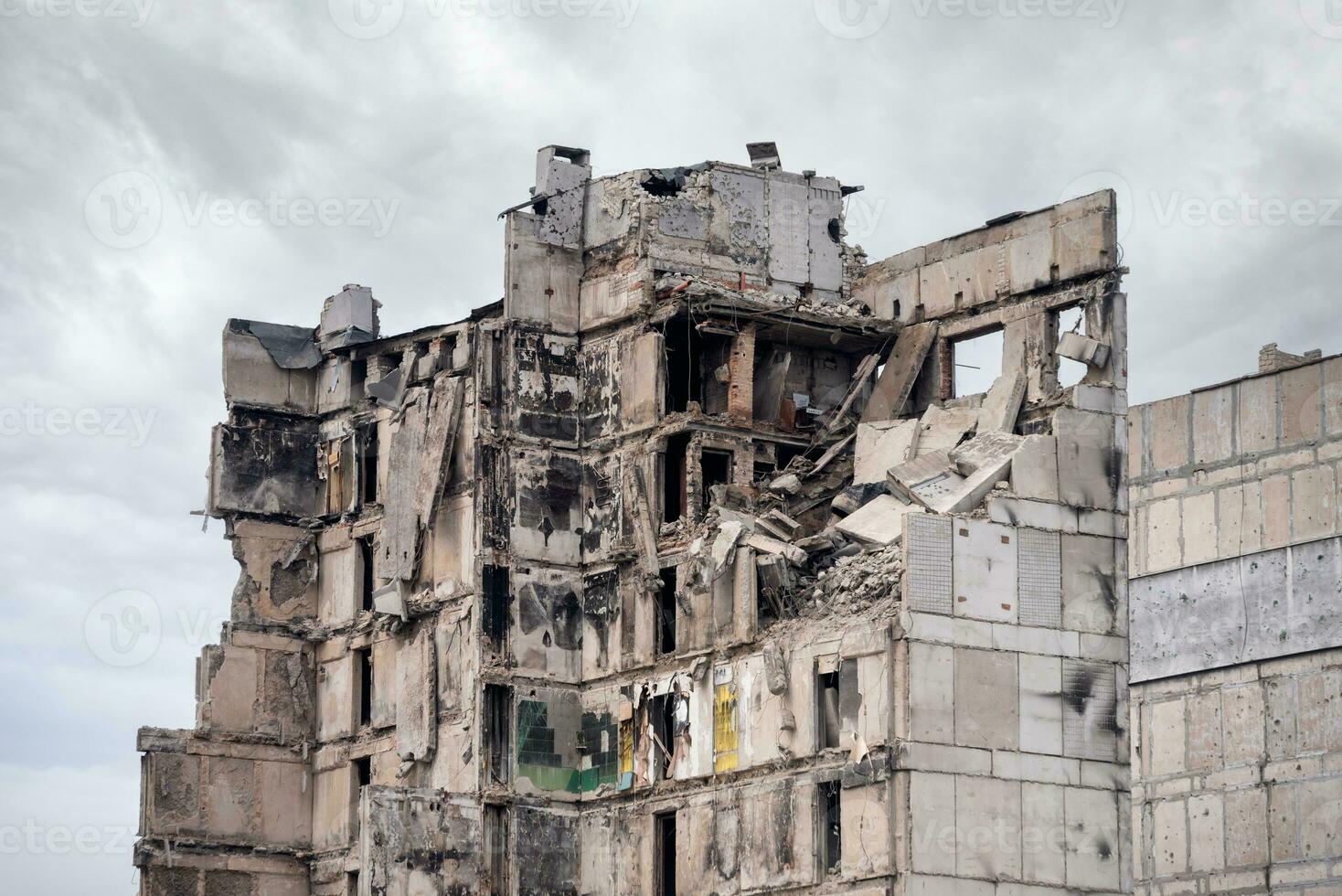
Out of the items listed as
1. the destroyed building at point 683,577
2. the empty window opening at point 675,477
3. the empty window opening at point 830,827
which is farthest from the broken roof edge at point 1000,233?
the empty window opening at point 830,827

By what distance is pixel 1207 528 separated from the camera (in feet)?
170

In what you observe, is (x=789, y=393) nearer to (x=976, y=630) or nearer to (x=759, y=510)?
(x=759, y=510)

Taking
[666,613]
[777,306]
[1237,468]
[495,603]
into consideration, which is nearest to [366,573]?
[495,603]

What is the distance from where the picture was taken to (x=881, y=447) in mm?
44656

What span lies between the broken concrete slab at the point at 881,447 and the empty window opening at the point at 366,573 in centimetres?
1107

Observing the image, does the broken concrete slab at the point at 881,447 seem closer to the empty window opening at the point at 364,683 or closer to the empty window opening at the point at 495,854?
the empty window opening at the point at 495,854

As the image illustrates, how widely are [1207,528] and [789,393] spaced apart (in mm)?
9724

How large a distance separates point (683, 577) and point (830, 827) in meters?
5.45

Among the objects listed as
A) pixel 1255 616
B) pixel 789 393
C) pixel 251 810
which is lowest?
Result: pixel 251 810

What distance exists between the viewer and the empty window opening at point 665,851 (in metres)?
44.4

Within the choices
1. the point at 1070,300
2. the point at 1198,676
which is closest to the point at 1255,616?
the point at 1198,676

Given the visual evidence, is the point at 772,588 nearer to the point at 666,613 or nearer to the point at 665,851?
the point at 666,613

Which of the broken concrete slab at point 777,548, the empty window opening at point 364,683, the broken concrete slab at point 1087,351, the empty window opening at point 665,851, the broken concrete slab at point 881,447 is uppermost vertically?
the broken concrete slab at point 1087,351

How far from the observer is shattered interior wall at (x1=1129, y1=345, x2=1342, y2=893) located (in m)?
49.5
